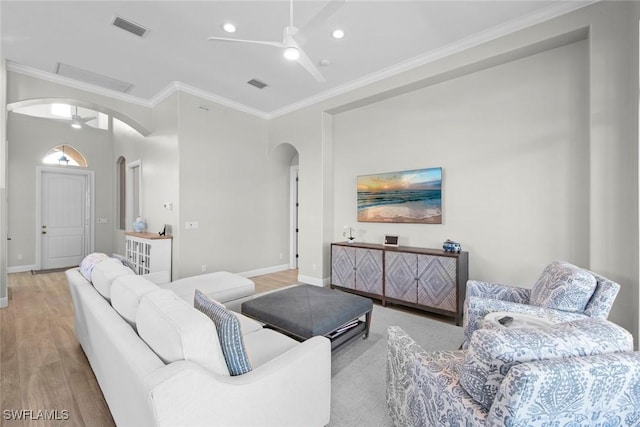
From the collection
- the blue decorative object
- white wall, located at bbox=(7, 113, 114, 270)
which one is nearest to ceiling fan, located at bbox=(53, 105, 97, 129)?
white wall, located at bbox=(7, 113, 114, 270)

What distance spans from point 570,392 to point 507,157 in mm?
3111

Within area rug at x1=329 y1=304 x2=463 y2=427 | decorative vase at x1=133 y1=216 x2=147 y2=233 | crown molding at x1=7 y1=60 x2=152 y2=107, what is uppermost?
crown molding at x1=7 y1=60 x2=152 y2=107

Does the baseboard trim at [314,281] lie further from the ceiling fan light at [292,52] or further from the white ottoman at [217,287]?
the ceiling fan light at [292,52]

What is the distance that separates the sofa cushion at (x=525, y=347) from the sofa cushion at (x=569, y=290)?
1.13 m

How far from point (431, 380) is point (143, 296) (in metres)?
1.52

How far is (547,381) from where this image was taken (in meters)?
0.85

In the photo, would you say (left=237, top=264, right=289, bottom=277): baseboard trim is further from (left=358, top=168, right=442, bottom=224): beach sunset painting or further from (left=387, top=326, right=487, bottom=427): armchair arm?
(left=387, top=326, right=487, bottom=427): armchair arm

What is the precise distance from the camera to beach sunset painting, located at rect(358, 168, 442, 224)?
3.84m

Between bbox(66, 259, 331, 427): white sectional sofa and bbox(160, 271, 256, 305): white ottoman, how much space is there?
1067 mm

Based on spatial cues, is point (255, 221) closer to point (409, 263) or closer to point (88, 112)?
point (409, 263)

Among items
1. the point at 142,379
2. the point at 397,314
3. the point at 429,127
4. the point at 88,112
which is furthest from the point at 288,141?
the point at 88,112

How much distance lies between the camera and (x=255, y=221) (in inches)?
220

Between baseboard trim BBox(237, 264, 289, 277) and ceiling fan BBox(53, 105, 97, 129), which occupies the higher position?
ceiling fan BBox(53, 105, 97, 129)

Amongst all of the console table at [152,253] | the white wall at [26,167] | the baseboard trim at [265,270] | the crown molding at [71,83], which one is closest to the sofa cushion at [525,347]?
the console table at [152,253]
